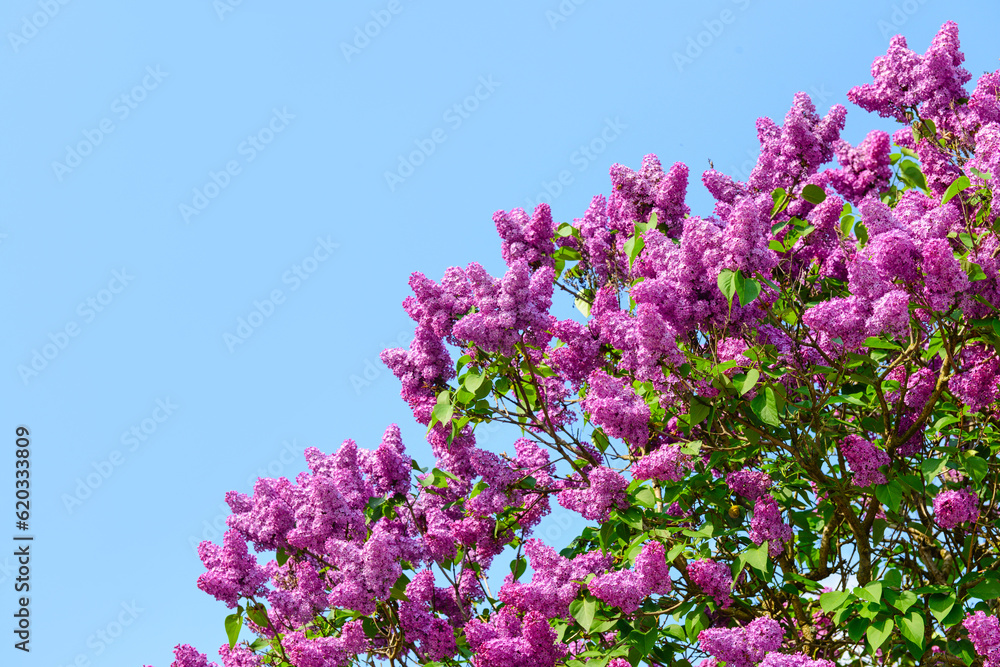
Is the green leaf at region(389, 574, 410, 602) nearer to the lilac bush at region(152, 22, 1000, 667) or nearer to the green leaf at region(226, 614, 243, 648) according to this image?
the lilac bush at region(152, 22, 1000, 667)

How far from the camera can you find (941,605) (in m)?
4.48

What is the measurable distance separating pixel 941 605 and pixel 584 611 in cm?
174

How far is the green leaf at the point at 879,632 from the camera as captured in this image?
168 inches

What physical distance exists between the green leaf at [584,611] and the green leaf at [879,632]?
1.33m

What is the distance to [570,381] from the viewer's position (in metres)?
6.26

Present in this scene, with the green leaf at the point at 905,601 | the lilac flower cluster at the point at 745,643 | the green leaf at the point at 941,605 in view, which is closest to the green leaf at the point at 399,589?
the lilac flower cluster at the point at 745,643

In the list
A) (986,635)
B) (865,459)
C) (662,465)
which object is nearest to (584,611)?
(662,465)

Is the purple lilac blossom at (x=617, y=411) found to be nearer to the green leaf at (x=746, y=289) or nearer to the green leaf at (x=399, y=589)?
the green leaf at (x=746, y=289)

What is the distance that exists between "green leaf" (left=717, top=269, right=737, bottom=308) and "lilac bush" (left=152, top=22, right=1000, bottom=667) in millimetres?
11

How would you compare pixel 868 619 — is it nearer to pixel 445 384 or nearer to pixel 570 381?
pixel 570 381

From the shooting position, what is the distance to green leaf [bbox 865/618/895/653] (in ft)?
14.0

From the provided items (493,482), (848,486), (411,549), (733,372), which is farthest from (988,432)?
(411,549)

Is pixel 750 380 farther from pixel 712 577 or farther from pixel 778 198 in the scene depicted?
pixel 778 198

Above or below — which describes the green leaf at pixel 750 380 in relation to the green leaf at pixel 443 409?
below
